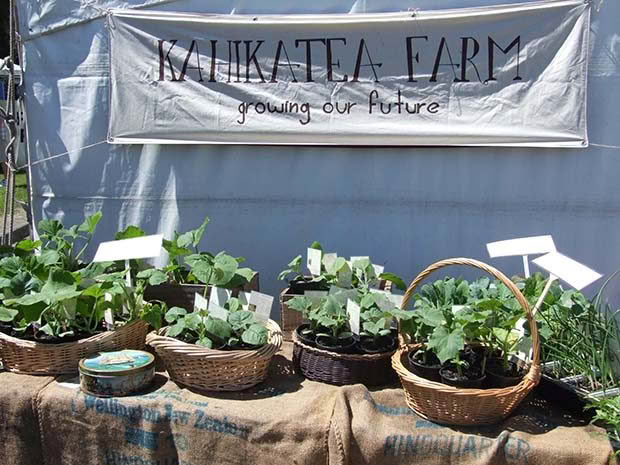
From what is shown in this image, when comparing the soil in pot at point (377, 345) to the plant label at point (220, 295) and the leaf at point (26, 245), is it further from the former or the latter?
the leaf at point (26, 245)

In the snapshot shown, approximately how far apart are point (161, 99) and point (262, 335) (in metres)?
1.32

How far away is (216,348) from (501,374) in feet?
2.86

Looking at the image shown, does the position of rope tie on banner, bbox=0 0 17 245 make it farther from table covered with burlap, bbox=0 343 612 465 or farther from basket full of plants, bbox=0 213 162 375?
table covered with burlap, bbox=0 343 612 465

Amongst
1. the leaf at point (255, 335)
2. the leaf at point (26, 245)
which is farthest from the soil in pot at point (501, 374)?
the leaf at point (26, 245)

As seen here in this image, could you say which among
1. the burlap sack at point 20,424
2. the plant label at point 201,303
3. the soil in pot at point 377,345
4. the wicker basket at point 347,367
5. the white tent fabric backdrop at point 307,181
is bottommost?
the burlap sack at point 20,424

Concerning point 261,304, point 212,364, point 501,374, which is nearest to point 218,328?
point 212,364

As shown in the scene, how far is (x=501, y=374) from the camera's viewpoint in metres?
1.85

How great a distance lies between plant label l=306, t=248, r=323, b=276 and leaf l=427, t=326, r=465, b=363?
2.30 ft

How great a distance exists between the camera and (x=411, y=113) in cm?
260

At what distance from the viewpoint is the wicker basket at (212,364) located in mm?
1930

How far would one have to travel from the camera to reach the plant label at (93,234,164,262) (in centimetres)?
220

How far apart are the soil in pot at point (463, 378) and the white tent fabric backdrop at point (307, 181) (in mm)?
920

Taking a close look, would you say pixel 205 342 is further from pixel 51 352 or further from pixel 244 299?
pixel 51 352

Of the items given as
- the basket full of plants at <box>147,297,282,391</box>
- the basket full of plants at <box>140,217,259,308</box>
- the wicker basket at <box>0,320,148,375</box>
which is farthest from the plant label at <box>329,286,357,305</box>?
the wicker basket at <box>0,320,148,375</box>
